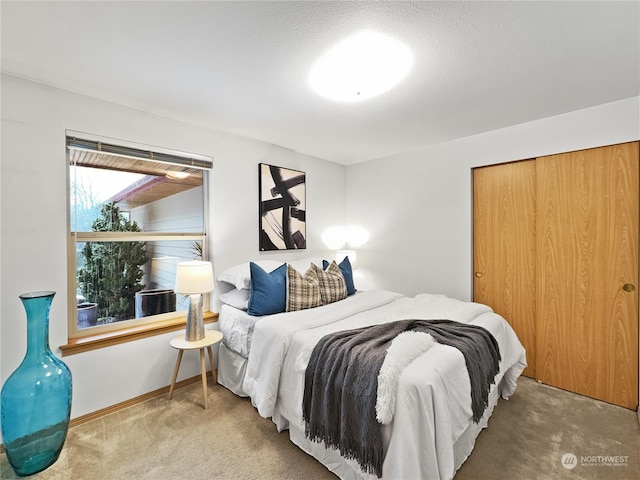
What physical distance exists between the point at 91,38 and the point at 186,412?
257cm

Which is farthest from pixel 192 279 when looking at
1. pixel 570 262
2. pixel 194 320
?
pixel 570 262

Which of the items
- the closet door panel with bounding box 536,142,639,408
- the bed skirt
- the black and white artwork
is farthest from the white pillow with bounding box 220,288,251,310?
the closet door panel with bounding box 536,142,639,408

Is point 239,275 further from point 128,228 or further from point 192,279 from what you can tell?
point 128,228

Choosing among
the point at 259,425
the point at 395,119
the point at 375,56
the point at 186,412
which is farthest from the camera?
the point at 395,119

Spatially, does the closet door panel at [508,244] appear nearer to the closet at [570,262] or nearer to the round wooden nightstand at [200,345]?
the closet at [570,262]

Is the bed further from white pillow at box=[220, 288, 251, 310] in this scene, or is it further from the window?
the window

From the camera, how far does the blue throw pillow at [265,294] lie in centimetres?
251

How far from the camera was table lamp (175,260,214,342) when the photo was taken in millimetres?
2391

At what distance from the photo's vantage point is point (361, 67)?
1822 millimetres

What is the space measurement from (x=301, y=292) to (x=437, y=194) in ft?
6.57

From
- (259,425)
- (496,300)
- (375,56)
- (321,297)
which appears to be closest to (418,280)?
(496,300)

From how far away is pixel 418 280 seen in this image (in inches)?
142

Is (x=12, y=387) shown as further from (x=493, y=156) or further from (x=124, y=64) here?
(x=493, y=156)

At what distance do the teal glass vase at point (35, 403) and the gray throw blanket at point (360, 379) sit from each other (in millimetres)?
1519
